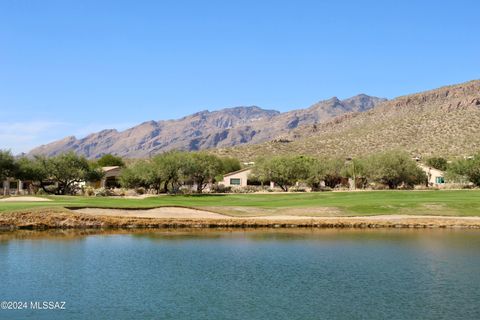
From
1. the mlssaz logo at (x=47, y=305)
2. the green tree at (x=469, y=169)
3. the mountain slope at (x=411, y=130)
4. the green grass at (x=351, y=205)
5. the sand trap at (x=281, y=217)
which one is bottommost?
the mlssaz logo at (x=47, y=305)

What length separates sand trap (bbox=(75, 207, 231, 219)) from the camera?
4956 centimetres

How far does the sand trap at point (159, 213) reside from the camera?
4956 centimetres

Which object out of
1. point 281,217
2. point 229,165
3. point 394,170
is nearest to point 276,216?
point 281,217

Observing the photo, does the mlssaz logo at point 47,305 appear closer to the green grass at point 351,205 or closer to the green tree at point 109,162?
A: the green grass at point 351,205

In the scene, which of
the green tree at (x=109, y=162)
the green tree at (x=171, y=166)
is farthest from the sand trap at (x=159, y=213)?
the green tree at (x=109, y=162)

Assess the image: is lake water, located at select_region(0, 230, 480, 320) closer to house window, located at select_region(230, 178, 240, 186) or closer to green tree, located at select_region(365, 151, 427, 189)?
green tree, located at select_region(365, 151, 427, 189)

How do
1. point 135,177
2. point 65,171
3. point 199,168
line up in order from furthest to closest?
point 135,177 → point 199,168 → point 65,171

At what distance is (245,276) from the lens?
91.5 ft

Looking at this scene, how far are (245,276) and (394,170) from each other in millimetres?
60867

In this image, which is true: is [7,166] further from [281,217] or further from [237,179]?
[281,217]

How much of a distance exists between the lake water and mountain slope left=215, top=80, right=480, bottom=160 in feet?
275

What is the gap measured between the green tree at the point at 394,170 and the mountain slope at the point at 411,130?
2953 cm

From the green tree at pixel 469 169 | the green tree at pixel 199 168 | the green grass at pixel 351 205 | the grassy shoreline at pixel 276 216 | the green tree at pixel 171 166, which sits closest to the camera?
the grassy shoreline at pixel 276 216

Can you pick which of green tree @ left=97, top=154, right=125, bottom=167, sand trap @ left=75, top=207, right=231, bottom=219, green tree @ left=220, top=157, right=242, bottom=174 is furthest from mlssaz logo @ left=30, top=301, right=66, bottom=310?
green tree @ left=97, top=154, right=125, bottom=167
